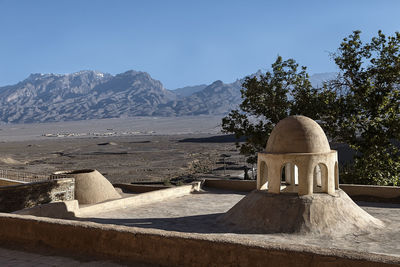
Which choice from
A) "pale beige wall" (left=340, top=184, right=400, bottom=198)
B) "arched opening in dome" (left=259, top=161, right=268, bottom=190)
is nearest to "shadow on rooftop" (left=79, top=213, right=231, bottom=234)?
"arched opening in dome" (left=259, top=161, right=268, bottom=190)

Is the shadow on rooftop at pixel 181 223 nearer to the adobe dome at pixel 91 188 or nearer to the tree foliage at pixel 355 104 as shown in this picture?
the adobe dome at pixel 91 188

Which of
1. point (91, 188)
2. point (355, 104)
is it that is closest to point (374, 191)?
point (355, 104)

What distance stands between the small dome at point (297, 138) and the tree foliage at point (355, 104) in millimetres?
8757

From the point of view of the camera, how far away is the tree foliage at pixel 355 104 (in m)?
21.1

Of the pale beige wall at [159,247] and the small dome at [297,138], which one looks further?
the small dome at [297,138]

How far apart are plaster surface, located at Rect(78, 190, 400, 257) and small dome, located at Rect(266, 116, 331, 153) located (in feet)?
9.06

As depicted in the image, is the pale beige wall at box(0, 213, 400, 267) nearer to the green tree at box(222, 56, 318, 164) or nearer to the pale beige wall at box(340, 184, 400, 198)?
the pale beige wall at box(340, 184, 400, 198)

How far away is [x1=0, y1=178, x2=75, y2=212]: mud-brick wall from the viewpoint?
56.2ft

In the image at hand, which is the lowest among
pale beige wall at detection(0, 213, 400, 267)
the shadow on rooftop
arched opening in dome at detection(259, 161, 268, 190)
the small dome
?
the shadow on rooftop

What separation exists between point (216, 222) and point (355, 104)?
12.0 m

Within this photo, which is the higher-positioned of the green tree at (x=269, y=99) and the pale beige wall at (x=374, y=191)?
the green tree at (x=269, y=99)

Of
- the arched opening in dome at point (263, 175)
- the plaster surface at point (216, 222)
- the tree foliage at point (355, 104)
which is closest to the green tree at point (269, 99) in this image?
the tree foliage at point (355, 104)

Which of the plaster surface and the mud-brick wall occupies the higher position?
the mud-brick wall

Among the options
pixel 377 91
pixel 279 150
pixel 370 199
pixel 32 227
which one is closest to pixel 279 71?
pixel 377 91
